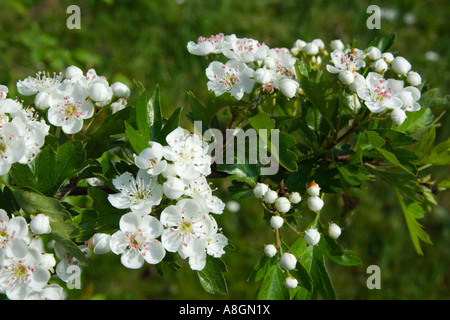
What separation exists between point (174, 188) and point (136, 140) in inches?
7.9

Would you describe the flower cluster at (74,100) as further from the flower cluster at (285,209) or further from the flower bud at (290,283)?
the flower bud at (290,283)

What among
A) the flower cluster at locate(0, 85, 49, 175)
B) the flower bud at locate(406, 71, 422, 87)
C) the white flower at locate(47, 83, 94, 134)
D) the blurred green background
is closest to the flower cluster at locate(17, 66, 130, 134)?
the white flower at locate(47, 83, 94, 134)

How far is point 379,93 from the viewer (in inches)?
58.7

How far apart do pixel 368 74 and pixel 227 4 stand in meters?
3.16

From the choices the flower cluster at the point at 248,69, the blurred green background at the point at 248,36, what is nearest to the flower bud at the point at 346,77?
the flower cluster at the point at 248,69

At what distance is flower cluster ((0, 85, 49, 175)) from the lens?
1.29 metres

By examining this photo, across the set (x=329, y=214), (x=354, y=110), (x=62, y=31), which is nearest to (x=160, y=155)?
(x=354, y=110)

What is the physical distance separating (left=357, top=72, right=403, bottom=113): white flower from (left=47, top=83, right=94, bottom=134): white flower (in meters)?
0.87

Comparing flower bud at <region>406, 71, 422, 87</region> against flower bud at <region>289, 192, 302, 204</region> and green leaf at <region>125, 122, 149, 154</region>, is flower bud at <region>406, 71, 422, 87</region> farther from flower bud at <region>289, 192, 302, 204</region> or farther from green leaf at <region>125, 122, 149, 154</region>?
green leaf at <region>125, 122, 149, 154</region>

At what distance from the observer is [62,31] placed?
4289 millimetres

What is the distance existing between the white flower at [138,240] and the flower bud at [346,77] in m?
0.71

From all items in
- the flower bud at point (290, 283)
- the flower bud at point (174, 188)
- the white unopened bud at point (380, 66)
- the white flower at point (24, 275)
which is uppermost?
the white unopened bud at point (380, 66)

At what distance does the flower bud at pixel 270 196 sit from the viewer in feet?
4.85

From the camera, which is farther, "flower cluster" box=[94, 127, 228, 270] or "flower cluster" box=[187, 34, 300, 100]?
"flower cluster" box=[187, 34, 300, 100]
